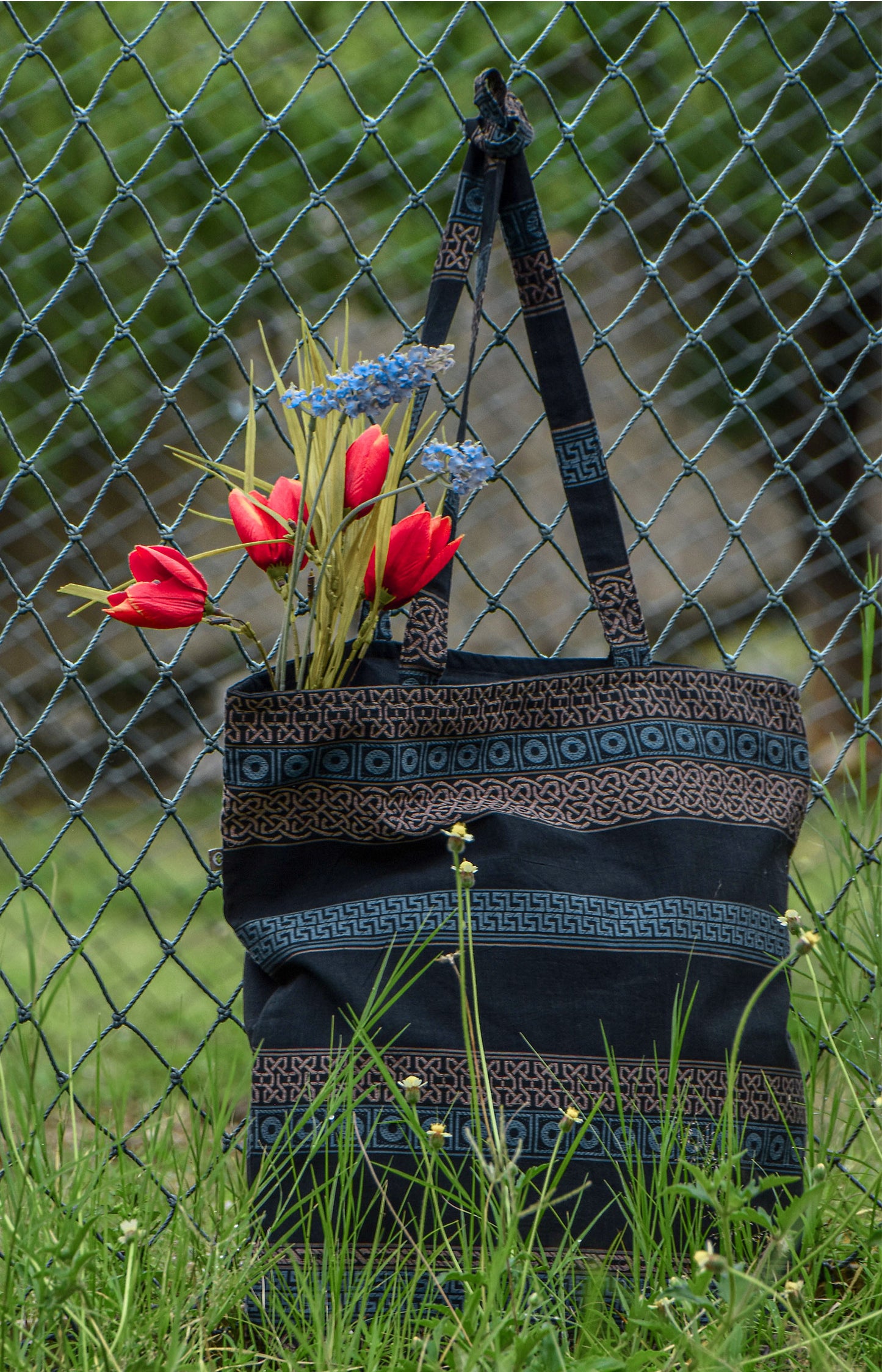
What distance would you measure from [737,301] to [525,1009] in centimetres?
298

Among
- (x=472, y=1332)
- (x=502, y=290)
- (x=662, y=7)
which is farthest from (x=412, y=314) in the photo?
(x=472, y=1332)

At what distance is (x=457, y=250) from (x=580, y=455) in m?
0.22

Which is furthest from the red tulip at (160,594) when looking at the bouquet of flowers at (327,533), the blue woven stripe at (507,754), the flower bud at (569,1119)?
the flower bud at (569,1119)

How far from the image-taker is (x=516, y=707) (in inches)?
35.9

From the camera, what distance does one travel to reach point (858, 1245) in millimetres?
987

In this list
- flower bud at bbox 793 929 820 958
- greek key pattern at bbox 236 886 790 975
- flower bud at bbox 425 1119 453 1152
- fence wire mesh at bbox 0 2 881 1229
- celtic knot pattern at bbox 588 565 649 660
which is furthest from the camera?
fence wire mesh at bbox 0 2 881 1229

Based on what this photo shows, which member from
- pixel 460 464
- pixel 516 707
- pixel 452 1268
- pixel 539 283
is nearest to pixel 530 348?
pixel 539 283

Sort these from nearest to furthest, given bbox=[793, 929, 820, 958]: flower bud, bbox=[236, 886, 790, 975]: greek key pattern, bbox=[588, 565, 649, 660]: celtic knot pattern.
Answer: bbox=[793, 929, 820, 958]: flower bud, bbox=[236, 886, 790, 975]: greek key pattern, bbox=[588, 565, 649, 660]: celtic knot pattern

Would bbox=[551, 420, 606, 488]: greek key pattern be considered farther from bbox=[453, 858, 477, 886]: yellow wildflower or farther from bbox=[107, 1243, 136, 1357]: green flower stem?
bbox=[107, 1243, 136, 1357]: green flower stem

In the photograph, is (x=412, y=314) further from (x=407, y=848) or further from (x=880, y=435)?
(x=407, y=848)

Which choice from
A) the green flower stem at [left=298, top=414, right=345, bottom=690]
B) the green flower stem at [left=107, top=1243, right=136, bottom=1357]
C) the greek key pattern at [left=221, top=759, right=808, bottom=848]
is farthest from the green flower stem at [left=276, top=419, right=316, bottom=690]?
the green flower stem at [left=107, top=1243, right=136, bottom=1357]

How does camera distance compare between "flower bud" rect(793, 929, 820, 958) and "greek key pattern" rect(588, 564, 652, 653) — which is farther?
"greek key pattern" rect(588, 564, 652, 653)

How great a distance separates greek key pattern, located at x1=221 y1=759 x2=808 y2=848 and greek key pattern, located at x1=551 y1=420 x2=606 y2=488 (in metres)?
0.27

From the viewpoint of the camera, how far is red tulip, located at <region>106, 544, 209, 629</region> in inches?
33.5
